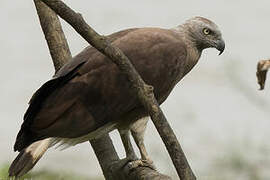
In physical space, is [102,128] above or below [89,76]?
below

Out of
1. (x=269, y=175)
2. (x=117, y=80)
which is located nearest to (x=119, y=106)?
(x=117, y=80)

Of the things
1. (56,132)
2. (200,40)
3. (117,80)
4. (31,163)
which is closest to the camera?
(31,163)

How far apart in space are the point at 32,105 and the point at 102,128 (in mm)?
514

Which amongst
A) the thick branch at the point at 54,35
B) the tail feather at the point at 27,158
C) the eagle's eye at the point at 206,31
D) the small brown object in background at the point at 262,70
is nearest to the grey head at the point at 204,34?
→ the eagle's eye at the point at 206,31

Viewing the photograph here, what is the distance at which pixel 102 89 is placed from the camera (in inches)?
149

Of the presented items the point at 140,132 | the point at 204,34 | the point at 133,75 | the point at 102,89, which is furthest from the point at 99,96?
the point at 204,34

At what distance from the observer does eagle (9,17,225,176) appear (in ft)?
11.6

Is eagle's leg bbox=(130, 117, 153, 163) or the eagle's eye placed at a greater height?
the eagle's eye

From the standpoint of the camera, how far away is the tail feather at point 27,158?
3.31 metres

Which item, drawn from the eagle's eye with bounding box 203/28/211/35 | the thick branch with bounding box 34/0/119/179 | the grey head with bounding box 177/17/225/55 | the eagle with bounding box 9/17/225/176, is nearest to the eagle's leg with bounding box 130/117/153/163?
the eagle with bounding box 9/17/225/176

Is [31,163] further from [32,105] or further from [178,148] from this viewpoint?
[178,148]

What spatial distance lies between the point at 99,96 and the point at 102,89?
47 millimetres

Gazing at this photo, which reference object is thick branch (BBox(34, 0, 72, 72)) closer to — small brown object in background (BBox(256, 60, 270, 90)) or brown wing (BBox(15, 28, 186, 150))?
brown wing (BBox(15, 28, 186, 150))

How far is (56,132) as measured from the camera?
3.57 meters
